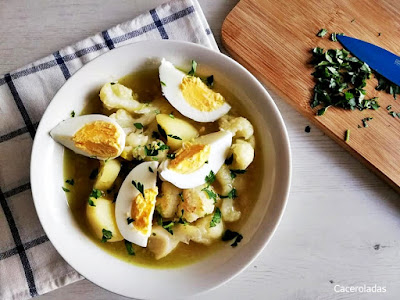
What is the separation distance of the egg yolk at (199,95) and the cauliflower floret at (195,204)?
0.28 meters

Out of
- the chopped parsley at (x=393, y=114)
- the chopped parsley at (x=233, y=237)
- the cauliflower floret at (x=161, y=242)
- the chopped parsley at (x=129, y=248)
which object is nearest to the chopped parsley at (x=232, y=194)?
the chopped parsley at (x=233, y=237)

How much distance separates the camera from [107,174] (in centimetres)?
168

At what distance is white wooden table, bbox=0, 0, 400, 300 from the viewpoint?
6.23ft

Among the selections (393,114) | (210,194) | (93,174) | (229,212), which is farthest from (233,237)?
(393,114)

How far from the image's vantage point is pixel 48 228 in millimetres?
1622

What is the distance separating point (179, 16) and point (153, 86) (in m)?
0.31

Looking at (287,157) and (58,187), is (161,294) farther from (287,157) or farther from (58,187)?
(287,157)

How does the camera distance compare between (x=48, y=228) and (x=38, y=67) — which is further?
(x=38, y=67)

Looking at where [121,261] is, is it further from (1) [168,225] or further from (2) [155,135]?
(2) [155,135]

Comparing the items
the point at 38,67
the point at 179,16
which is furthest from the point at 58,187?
the point at 179,16

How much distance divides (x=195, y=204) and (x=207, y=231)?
0.13m

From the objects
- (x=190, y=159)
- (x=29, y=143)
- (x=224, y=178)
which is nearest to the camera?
(x=190, y=159)

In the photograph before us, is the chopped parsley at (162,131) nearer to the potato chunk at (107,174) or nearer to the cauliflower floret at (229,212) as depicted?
the potato chunk at (107,174)

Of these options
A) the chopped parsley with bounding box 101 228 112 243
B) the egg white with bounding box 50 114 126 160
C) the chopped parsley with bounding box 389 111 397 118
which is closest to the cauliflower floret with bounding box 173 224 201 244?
the chopped parsley with bounding box 101 228 112 243
